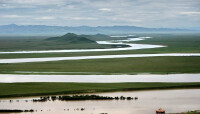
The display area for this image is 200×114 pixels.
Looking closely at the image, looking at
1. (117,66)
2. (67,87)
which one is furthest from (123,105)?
(117,66)

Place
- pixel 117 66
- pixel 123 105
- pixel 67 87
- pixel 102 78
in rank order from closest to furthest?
1. pixel 123 105
2. pixel 67 87
3. pixel 102 78
4. pixel 117 66

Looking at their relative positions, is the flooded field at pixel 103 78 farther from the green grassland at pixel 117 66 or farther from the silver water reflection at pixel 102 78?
the green grassland at pixel 117 66

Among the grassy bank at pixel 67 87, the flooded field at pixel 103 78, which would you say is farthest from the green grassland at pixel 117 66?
the grassy bank at pixel 67 87

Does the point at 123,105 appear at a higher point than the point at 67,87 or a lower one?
lower

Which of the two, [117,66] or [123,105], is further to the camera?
[117,66]

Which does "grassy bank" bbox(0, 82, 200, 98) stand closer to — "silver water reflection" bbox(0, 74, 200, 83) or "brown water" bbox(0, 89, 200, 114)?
"brown water" bbox(0, 89, 200, 114)

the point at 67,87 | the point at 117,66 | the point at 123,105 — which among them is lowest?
the point at 123,105

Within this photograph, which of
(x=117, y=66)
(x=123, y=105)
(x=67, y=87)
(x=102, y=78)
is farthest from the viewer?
(x=117, y=66)

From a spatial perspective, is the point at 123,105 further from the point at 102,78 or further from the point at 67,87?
the point at 102,78

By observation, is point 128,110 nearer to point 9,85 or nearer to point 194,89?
point 194,89
